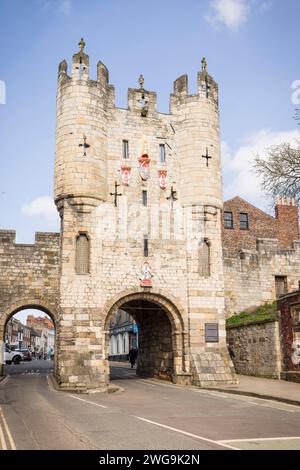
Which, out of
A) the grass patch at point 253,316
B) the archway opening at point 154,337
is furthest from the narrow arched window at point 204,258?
the grass patch at point 253,316

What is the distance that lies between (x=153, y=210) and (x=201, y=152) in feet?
11.8

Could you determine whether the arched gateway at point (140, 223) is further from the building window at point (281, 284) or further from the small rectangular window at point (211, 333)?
the building window at point (281, 284)

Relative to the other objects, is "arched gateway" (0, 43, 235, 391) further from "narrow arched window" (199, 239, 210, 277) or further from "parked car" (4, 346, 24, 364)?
"parked car" (4, 346, 24, 364)

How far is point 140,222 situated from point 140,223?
0.15 ft

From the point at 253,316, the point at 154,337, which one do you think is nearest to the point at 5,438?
the point at 154,337

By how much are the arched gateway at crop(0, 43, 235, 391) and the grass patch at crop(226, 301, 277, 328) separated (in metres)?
3.30

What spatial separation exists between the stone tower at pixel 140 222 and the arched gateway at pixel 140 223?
0.15 feet

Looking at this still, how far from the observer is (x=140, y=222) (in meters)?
22.0

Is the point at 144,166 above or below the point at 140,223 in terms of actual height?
above

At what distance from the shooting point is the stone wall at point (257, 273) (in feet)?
95.1

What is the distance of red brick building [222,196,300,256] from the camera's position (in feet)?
130

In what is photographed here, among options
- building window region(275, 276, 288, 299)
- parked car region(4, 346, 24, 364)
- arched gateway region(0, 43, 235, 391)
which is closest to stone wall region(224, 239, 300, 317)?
building window region(275, 276, 288, 299)

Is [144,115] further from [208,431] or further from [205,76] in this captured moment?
→ [208,431]

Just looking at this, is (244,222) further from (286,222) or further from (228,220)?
(286,222)
